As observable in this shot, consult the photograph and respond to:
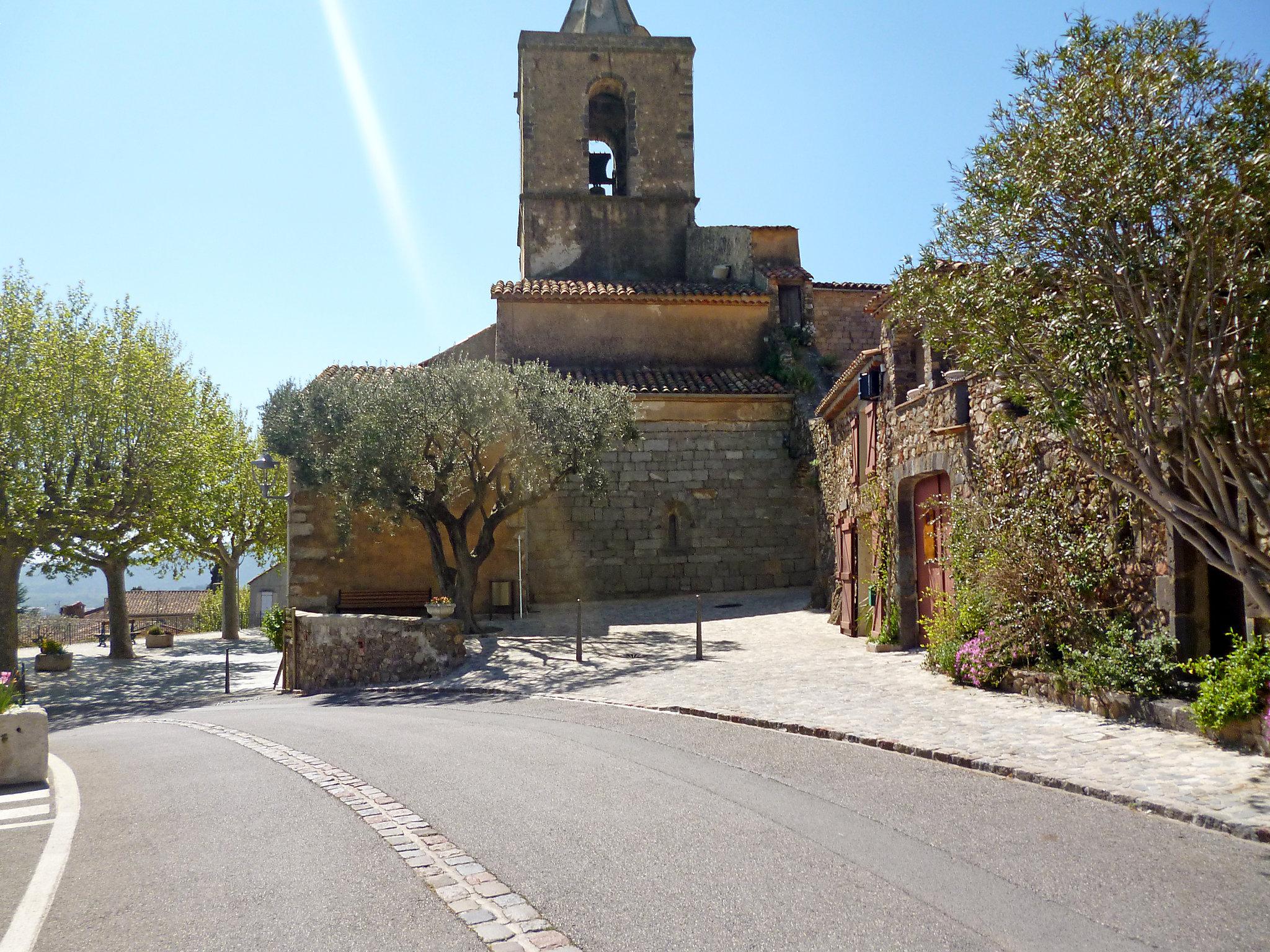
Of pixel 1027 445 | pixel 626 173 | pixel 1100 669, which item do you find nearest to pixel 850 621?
pixel 1027 445

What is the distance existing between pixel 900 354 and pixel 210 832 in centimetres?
1171

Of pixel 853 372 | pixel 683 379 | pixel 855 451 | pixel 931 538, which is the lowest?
pixel 931 538

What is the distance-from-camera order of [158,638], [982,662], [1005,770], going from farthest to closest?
[158,638], [982,662], [1005,770]

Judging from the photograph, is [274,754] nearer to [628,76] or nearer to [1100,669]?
[1100,669]

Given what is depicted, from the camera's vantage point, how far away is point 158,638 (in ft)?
107

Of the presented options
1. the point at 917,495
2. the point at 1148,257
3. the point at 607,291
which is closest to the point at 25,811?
the point at 1148,257

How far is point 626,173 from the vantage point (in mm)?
29531

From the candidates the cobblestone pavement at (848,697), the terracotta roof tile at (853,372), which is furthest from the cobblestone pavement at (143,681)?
the terracotta roof tile at (853,372)

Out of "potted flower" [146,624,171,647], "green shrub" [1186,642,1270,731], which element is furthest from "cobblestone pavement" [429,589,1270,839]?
"potted flower" [146,624,171,647]

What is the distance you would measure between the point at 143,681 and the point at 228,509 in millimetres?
13210

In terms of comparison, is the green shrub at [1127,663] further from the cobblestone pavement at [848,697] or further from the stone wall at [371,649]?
the stone wall at [371,649]

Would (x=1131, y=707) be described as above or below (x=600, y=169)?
below

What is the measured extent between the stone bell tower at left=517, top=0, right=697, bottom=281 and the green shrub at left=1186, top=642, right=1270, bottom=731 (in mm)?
22649

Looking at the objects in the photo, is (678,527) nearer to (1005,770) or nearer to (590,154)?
(590,154)
